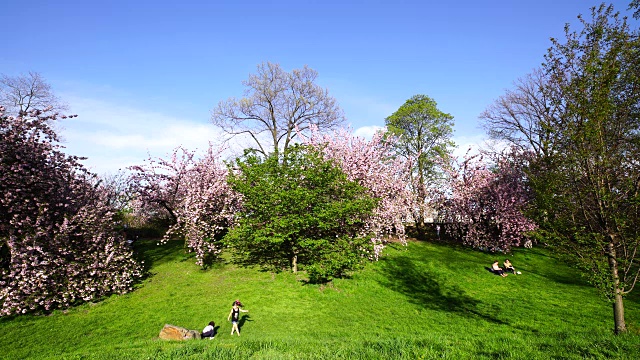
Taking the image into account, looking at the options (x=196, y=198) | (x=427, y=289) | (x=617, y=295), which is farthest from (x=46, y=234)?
(x=617, y=295)

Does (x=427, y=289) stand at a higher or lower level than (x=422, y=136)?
lower

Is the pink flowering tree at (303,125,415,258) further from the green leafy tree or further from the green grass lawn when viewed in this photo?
the green grass lawn

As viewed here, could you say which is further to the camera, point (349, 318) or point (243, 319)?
point (349, 318)

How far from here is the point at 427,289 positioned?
18984 mm

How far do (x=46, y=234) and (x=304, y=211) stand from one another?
479 inches

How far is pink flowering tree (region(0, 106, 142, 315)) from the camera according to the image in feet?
45.5

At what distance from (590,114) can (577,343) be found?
7.37 metres

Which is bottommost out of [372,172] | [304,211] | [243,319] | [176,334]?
[243,319]

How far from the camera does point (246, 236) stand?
59.7ft

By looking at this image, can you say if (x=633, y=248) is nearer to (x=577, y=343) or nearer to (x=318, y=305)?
(x=577, y=343)

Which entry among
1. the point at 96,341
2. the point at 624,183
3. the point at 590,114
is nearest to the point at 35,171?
the point at 96,341

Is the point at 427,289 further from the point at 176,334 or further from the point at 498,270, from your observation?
the point at 176,334

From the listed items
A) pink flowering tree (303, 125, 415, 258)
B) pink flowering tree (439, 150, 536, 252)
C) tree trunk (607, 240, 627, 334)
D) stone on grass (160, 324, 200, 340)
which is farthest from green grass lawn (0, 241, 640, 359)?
pink flowering tree (439, 150, 536, 252)

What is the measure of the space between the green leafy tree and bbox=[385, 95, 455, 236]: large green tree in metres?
15.9
